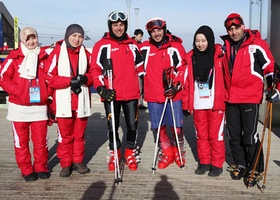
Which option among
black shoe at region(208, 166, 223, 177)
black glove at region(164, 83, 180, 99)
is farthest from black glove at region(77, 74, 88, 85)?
black shoe at region(208, 166, 223, 177)

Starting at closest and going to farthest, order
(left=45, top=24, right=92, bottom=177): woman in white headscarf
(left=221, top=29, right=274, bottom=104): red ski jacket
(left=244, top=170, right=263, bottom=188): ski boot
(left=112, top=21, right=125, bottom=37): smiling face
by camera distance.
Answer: (left=221, top=29, right=274, bottom=104): red ski jacket, (left=244, top=170, right=263, bottom=188): ski boot, (left=45, top=24, right=92, bottom=177): woman in white headscarf, (left=112, top=21, right=125, bottom=37): smiling face

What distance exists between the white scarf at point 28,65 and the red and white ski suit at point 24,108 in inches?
2.0

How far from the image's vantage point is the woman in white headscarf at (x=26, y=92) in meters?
4.20

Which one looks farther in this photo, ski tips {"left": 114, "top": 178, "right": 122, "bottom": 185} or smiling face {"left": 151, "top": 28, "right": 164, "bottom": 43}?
smiling face {"left": 151, "top": 28, "right": 164, "bottom": 43}

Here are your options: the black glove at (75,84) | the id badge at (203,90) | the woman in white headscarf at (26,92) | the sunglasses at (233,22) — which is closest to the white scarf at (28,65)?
the woman in white headscarf at (26,92)

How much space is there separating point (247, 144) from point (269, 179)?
562mm

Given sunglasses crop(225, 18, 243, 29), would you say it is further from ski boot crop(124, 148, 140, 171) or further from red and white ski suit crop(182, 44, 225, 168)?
ski boot crop(124, 148, 140, 171)

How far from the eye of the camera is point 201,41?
4.28 metres

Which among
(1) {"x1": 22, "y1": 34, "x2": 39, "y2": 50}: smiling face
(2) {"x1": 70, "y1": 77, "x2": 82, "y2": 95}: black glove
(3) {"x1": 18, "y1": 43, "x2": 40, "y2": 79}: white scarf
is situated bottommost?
(2) {"x1": 70, "y1": 77, "x2": 82, "y2": 95}: black glove

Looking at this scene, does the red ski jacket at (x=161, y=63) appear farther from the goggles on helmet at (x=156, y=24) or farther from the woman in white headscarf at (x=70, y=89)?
the woman in white headscarf at (x=70, y=89)

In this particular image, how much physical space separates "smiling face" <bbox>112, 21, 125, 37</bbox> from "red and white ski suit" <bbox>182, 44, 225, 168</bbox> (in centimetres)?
85

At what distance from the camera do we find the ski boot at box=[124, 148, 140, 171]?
4830mm

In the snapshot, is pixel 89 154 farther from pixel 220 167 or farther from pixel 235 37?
pixel 235 37

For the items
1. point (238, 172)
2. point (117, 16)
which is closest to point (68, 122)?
point (117, 16)
